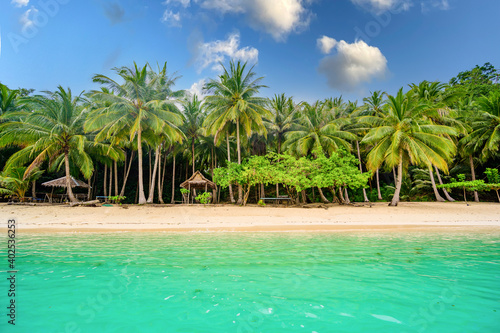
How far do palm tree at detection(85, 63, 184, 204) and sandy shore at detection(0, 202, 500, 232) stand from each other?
5161 mm

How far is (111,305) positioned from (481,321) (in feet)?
13.5

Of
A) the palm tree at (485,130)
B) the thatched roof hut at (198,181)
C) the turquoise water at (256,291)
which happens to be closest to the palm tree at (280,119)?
the thatched roof hut at (198,181)

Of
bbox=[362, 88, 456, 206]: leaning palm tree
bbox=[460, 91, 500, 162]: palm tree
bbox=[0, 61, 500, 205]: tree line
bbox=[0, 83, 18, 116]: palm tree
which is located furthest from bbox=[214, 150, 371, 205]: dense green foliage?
bbox=[0, 83, 18, 116]: palm tree

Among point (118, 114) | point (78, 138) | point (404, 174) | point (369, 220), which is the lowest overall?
point (369, 220)

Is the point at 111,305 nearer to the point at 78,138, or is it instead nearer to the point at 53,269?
the point at 53,269

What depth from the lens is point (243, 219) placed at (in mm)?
14109

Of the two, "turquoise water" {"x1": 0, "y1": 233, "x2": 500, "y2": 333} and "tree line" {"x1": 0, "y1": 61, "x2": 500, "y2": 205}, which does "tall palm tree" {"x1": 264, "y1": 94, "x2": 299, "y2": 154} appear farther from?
"turquoise water" {"x1": 0, "y1": 233, "x2": 500, "y2": 333}

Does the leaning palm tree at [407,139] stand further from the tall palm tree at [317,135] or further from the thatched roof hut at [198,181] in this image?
the thatched roof hut at [198,181]

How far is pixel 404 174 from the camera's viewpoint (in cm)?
2648

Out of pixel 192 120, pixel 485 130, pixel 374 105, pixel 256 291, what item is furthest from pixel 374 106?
Answer: pixel 256 291

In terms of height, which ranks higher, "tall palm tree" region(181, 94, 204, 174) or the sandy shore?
"tall palm tree" region(181, 94, 204, 174)

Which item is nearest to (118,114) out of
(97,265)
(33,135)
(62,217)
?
(33,135)

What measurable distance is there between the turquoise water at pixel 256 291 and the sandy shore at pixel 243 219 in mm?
5387

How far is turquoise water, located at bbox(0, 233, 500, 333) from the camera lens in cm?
276
